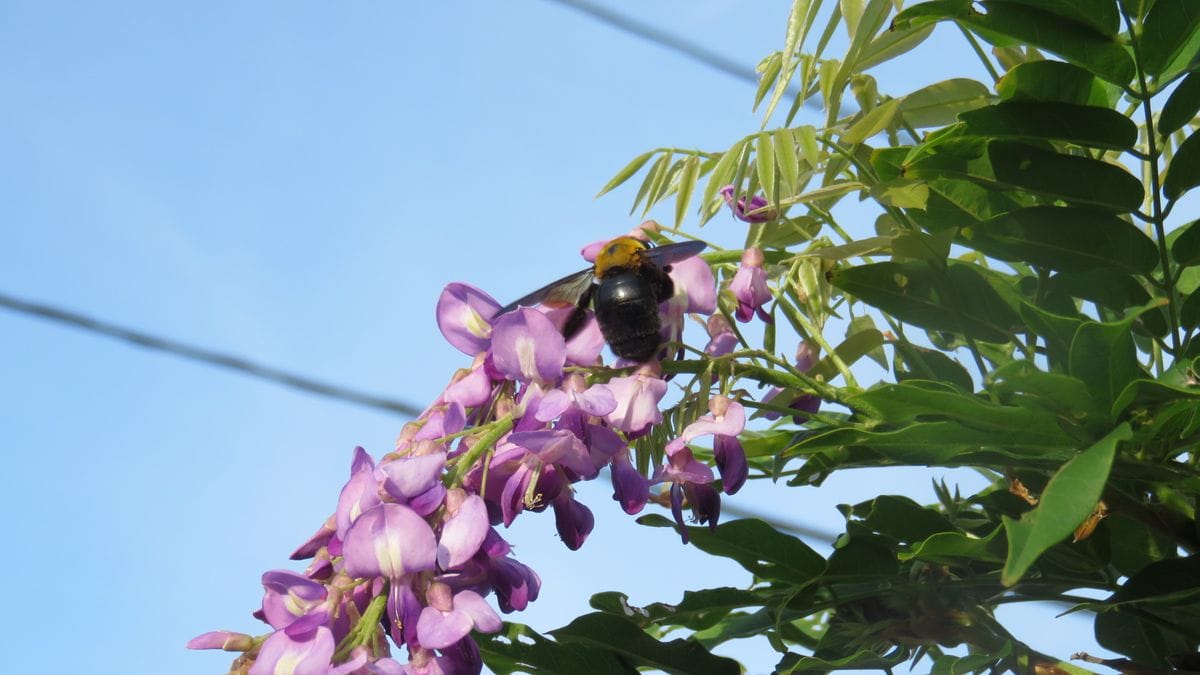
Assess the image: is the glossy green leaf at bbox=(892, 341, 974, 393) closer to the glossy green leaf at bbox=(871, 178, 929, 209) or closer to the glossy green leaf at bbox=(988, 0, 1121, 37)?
the glossy green leaf at bbox=(871, 178, 929, 209)

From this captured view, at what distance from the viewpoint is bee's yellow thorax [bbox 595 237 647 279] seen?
72cm

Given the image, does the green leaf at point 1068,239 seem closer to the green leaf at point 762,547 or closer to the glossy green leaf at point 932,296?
the glossy green leaf at point 932,296

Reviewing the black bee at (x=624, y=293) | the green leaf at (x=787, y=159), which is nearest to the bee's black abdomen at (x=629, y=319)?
the black bee at (x=624, y=293)

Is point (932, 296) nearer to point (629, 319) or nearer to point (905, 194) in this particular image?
point (905, 194)

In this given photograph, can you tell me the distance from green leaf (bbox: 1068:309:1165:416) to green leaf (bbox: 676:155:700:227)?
0.29m

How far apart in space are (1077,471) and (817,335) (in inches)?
10.4

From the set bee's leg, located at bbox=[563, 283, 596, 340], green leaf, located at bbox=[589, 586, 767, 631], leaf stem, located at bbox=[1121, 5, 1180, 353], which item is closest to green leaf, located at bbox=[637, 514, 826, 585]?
green leaf, located at bbox=[589, 586, 767, 631]

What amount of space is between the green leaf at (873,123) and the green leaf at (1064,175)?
3.0 inches

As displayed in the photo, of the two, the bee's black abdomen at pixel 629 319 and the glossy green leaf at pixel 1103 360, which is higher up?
the bee's black abdomen at pixel 629 319

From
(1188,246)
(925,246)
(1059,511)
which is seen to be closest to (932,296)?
(925,246)

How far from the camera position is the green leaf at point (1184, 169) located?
64 centimetres

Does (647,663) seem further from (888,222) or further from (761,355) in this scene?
(888,222)

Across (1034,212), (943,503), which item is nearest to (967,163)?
(1034,212)

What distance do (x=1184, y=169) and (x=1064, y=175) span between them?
8cm
